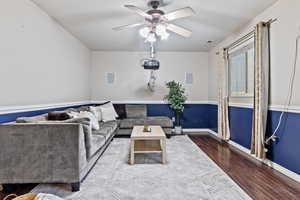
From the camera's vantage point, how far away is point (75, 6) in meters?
3.04

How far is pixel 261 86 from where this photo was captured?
3016mm

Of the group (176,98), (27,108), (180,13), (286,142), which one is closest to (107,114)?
(176,98)

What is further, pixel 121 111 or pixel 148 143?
pixel 121 111

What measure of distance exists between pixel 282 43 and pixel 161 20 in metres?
1.73

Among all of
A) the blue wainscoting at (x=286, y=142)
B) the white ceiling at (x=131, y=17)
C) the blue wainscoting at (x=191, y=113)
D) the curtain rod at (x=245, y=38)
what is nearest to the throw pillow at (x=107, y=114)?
the blue wainscoting at (x=191, y=113)

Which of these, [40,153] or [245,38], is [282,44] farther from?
[40,153]

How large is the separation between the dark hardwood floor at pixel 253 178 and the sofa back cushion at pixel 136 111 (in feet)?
7.18

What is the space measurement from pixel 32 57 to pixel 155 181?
8.10ft

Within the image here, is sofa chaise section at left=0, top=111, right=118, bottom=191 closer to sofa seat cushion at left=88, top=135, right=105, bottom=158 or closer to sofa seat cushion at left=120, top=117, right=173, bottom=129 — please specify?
sofa seat cushion at left=88, top=135, right=105, bottom=158

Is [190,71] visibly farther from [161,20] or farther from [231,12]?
[161,20]

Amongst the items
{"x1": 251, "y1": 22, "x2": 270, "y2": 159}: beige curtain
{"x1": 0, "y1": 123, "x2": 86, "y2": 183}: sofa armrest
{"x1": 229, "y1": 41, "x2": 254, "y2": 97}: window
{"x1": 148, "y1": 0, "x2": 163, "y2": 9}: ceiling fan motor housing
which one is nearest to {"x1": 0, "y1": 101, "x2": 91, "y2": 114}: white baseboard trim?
{"x1": 0, "y1": 123, "x2": 86, "y2": 183}: sofa armrest

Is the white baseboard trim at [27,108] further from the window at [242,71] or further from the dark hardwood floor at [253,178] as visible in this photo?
the window at [242,71]

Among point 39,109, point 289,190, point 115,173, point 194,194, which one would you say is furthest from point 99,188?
point 289,190

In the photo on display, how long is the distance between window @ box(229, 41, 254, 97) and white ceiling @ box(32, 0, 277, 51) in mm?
496
